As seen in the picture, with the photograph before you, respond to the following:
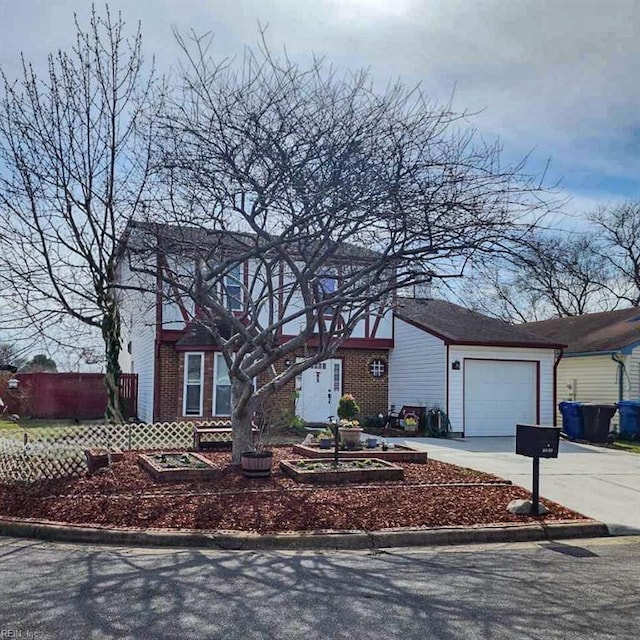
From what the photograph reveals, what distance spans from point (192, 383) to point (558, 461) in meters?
10.5

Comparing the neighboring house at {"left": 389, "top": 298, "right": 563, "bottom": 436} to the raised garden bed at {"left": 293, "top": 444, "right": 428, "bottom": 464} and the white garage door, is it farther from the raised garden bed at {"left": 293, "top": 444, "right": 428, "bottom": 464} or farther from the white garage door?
the raised garden bed at {"left": 293, "top": 444, "right": 428, "bottom": 464}

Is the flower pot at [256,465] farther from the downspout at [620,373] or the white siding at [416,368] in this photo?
the downspout at [620,373]

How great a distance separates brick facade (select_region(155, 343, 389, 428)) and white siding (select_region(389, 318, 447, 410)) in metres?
0.46

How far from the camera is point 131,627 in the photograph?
4.69m

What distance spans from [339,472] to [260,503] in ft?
6.60

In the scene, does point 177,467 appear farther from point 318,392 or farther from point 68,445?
point 318,392

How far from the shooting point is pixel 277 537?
718 centimetres

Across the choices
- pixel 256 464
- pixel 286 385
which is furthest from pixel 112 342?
pixel 286 385

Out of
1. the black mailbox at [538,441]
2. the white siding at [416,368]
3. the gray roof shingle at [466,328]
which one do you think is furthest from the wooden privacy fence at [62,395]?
the black mailbox at [538,441]

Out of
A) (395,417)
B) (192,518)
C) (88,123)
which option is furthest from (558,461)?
(88,123)

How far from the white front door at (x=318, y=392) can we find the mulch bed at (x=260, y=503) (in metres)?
10.5

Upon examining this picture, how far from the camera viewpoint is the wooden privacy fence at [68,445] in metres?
9.97

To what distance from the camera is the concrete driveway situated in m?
9.12

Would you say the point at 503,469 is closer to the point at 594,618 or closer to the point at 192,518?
the point at 192,518
